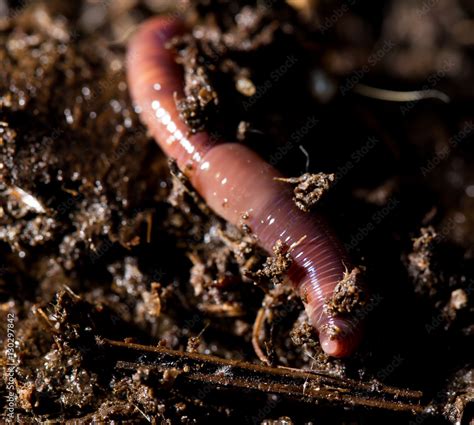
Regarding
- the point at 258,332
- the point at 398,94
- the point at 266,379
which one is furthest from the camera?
the point at 398,94

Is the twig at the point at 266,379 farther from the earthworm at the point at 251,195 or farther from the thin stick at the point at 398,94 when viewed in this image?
the thin stick at the point at 398,94

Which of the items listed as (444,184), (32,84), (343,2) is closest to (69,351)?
(32,84)

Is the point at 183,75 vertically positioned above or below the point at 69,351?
above

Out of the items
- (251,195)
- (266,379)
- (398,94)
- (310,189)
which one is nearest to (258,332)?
(266,379)

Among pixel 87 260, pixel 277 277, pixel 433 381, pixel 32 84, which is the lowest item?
pixel 433 381

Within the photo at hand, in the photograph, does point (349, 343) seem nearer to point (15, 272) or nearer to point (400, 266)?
point (400, 266)

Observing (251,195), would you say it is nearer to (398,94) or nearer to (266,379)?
(266,379)
